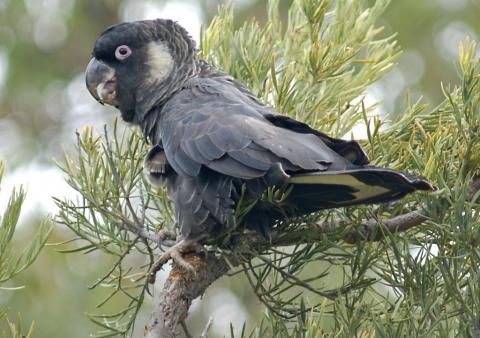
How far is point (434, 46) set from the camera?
684 centimetres

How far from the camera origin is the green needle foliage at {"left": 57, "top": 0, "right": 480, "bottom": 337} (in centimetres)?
189

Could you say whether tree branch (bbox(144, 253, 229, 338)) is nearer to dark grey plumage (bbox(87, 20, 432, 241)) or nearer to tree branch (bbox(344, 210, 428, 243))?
dark grey plumage (bbox(87, 20, 432, 241))

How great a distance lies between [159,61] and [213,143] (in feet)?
2.31

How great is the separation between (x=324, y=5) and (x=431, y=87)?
430 centimetres

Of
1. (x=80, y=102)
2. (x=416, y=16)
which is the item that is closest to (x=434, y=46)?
(x=416, y=16)

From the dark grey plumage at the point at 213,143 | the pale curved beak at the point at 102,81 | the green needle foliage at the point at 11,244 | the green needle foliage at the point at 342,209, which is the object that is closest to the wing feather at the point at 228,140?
the dark grey plumage at the point at 213,143

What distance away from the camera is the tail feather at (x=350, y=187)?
1.96 meters

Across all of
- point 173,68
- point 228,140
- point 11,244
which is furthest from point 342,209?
point 173,68

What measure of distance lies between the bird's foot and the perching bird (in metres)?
0.04

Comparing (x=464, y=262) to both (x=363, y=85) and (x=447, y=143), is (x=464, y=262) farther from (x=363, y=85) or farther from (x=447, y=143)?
(x=363, y=85)

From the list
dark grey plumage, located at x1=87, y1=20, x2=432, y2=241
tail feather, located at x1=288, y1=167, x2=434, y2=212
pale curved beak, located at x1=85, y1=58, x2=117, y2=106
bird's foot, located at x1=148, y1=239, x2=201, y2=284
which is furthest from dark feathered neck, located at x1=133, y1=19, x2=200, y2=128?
tail feather, located at x1=288, y1=167, x2=434, y2=212

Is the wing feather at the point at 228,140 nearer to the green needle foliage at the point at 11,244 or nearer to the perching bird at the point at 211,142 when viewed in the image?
the perching bird at the point at 211,142

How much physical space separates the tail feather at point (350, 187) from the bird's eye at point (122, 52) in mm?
1096

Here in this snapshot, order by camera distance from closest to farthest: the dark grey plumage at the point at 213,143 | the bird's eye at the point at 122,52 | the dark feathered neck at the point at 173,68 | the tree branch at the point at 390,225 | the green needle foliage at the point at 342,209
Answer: the green needle foliage at the point at 342,209, the tree branch at the point at 390,225, the dark grey plumage at the point at 213,143, the dark feathered neck at the point at 173,68, the bird's eye at the point at 122,52
